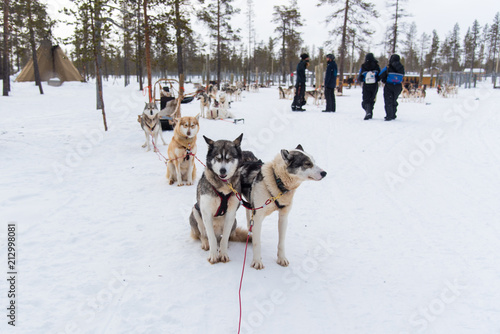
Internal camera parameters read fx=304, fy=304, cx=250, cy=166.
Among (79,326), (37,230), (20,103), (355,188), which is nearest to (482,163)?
(355,188)

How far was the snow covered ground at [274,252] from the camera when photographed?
2188 millimetres

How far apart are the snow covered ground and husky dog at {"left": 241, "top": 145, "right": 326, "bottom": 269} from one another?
316 millimetres

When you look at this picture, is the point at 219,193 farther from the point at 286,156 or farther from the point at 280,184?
the point at 286,156

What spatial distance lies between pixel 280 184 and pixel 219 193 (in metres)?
0.55

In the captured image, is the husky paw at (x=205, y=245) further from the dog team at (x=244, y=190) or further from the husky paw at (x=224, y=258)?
the husky paw at (x=224, y=258)

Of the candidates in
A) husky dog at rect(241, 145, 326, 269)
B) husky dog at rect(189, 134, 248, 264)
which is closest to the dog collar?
husky dog at rect(241, 145, 326, 269)

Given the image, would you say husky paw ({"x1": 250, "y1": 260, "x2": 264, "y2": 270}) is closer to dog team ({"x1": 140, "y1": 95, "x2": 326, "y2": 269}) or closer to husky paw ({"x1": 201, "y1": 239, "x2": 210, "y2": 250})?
dog team ({"x1": 140, "y1": 95, "x2": 326, "y2": 269})

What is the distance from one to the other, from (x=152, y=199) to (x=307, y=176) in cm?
275

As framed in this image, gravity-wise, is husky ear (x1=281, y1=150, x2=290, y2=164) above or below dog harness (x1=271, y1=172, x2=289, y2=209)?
above

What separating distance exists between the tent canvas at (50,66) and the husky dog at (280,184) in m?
31.4

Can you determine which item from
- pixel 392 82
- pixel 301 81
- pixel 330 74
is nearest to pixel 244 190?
pixel 392 82

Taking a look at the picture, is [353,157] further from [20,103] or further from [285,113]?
[20,103]

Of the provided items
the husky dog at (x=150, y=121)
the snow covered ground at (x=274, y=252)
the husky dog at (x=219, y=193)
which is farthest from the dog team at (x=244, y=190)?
the husky dog at (x=150, y=121)

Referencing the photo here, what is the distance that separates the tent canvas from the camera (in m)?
28.4
